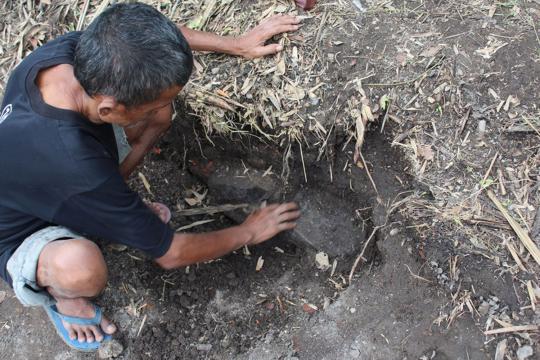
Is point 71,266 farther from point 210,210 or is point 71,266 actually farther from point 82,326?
point 210,210

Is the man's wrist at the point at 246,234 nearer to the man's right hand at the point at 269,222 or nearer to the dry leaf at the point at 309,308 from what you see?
the man's right hand at the point at 269,222

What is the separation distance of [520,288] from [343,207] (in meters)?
1.06

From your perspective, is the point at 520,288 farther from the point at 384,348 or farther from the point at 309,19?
the point at 309,19

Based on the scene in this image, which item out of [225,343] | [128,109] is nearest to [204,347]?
[225,343]

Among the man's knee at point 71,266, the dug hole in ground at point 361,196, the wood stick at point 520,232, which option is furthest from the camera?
the dug hole in ground at point 361,196

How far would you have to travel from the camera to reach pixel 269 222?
301cm

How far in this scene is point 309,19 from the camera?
10.7 feet

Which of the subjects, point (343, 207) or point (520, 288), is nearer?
point (520, 288)

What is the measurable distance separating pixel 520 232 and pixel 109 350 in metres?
2.16

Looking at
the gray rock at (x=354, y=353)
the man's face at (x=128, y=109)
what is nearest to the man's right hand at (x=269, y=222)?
the gray rock at (x=354, y=353)

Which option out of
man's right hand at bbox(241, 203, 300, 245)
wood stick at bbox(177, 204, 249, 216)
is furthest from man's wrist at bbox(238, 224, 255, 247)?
wood stick at bbox(177, 204, 249, 216)

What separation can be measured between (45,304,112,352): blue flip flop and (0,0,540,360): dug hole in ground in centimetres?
7

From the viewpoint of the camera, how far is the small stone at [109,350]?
2916 mm

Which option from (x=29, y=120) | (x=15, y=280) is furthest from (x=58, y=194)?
(x=15, y=280)
